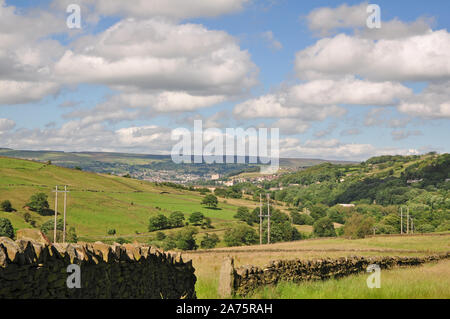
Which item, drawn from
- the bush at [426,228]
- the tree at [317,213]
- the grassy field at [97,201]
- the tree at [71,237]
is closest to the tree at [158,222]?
the grassy field at [97,201]

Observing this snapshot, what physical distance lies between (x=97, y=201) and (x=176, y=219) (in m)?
21.8

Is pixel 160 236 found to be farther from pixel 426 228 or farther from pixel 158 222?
pixel 426 228

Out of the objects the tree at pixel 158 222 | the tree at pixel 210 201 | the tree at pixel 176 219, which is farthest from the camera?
the tree at pixel 210 201

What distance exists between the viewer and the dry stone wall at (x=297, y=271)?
13.1 m

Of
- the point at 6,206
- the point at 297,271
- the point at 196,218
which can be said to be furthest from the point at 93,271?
the point at 196,218

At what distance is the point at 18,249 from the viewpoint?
691cm

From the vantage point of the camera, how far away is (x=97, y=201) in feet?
410

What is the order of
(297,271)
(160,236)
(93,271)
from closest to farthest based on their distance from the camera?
1. (93,271)
2. (297,271)
3. (160,236)

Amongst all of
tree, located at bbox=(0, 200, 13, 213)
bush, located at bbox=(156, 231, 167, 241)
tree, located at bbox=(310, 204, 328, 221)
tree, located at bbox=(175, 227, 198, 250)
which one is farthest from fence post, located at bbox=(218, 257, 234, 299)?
tree, located at bbox=(310, 204, 328, 221)

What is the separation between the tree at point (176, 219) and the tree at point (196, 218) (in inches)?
103

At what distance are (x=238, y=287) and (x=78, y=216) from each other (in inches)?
4038

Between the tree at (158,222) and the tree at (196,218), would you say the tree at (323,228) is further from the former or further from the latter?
the tree at (158,222)
